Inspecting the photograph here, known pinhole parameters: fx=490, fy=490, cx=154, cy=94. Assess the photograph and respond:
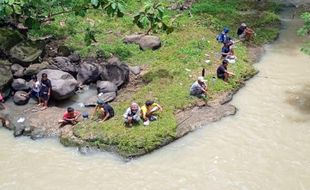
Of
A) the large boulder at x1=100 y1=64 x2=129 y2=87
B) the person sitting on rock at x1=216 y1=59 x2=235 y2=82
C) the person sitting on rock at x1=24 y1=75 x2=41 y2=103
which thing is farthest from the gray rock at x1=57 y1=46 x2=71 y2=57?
the person sitting on rock at x1=216 y1=59 x2=235 y2=82

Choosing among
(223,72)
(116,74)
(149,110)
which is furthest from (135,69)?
(149,110)

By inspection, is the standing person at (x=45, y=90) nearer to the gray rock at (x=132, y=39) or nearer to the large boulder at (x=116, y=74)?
the large boulder at (x=116, y=74)

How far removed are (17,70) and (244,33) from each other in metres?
10.4

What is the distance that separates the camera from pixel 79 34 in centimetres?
2267

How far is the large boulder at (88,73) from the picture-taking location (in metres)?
19.3

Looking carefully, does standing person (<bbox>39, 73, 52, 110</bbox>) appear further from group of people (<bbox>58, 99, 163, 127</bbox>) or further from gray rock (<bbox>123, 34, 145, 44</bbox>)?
gray rock (<bbox>123, 34, 145, 44</bbox>)

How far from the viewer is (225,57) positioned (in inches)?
821

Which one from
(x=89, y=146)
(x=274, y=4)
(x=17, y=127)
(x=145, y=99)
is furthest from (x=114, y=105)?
(x=274, y=4)

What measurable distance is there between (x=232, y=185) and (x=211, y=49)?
884 cm

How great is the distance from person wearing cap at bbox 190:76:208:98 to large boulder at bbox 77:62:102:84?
3.98 meters

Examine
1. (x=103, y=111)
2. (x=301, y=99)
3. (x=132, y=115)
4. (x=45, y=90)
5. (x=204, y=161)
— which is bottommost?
(x=204, y=161)

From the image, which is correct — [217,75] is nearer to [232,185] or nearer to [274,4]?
[232,185]

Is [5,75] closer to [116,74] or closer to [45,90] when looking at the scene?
[45,90]

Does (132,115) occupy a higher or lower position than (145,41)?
lower
